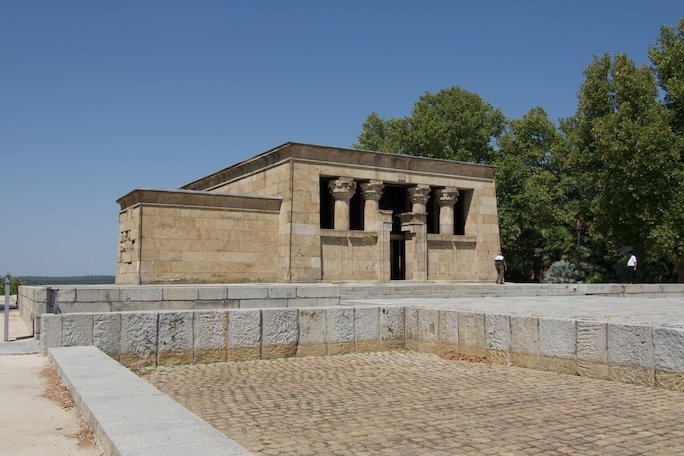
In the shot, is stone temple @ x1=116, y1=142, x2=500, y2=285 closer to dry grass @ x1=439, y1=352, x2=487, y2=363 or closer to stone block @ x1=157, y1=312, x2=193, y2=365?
stone block @ x1=157, y1=312, x2=193, y2=365

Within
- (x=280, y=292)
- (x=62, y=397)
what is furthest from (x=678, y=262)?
(x=62, y=397)

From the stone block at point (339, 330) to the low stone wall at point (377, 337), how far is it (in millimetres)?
20

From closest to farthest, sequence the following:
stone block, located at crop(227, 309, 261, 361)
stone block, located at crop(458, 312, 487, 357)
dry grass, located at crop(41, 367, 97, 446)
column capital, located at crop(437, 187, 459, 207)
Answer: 1. dry grass, located at crop(41, 367, 97, 446)
2. stone block, located at crop(458, 312, 487, 357)
3. stone block, located at crop(227, 309, 261, 361)
4. column capital, located at crop(437, 187, 459, 207)

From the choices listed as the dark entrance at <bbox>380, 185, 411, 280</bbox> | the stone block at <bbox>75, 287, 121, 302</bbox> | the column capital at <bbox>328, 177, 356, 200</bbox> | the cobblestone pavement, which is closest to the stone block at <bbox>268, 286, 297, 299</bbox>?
the stone block at <bbox>75, 287, 121, 302</bbox>

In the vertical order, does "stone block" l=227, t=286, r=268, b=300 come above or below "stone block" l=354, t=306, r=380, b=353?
above

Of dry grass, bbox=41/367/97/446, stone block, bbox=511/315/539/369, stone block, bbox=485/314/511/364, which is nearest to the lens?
dry grass, bbox=41/367/97/446

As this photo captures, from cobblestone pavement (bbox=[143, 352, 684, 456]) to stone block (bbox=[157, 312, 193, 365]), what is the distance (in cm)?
33

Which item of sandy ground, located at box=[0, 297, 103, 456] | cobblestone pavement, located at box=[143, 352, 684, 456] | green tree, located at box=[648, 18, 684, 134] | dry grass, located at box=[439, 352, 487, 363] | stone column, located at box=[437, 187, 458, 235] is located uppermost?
green tree, located at box=[648, 18, 684, 134]

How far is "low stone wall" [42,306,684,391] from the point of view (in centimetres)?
902

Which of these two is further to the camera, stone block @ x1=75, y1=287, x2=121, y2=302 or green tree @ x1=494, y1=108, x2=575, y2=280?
green tree @ x1=494, y1=108, x2=575, y2=280

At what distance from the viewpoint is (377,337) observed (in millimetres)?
13141

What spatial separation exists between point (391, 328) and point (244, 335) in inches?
124

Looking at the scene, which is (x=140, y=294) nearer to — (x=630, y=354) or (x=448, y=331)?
(x=448, y=331)

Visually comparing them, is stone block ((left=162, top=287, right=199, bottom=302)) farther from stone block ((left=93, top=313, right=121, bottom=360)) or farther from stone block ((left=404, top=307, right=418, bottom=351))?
stone block ((left=404, top=307, right=418, bottom=351))
